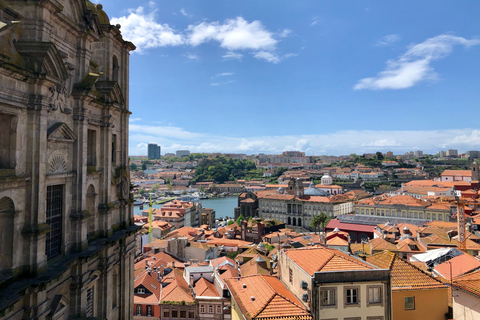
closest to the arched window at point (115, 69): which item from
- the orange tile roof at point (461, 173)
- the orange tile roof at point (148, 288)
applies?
the orange tile roof at point (148, 288)

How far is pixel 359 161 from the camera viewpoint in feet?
650

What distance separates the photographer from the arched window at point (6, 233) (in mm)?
7383

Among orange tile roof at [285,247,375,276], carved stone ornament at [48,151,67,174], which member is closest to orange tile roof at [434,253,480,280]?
orange tile roof at [285,247,375,276]

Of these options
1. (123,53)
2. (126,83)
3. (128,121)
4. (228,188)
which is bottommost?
(228,188)

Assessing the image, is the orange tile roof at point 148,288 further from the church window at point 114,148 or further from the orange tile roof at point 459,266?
the orange tile roof at point 459,266

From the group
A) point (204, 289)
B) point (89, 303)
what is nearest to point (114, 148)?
point (89, 303)

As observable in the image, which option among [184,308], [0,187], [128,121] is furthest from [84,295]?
[184,308]

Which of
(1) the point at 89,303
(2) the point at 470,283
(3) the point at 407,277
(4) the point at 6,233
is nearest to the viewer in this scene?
(4) the point at 6,233

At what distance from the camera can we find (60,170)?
9523 mm

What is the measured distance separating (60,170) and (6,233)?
8.08 ft

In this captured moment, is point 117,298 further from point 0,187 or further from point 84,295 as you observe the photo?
point 0,187

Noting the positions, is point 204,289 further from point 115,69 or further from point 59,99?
point 59,99

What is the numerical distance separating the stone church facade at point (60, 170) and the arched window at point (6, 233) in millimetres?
Result: 22

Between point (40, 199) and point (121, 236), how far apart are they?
566cm
